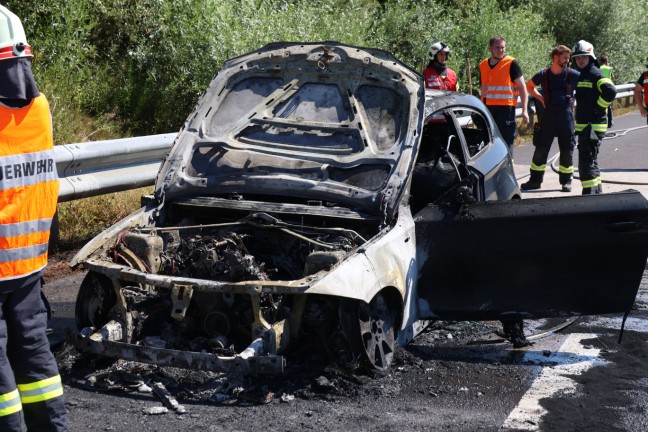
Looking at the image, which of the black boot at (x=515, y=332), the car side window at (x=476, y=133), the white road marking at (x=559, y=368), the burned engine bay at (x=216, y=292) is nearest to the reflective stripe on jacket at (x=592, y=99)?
the car side window at (x=476, y=133)

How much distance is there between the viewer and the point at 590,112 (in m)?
11.6

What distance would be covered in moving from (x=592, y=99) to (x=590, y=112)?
15cm

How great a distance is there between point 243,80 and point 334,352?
255 cm

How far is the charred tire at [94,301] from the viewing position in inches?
228

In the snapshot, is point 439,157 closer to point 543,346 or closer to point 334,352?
point 543,346

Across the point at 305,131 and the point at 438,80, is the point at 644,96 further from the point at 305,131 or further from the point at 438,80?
the point at 305,131

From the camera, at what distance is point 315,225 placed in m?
6.18

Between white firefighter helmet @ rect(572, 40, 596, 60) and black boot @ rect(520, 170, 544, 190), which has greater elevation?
white firefighter helmet @ rect(572, 40, 596, 60)

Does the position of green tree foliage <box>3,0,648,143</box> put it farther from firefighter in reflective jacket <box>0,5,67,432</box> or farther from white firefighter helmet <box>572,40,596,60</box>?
firefighter in reflective jacket <box>0,5,67,432</box>

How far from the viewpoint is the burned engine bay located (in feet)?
17.0

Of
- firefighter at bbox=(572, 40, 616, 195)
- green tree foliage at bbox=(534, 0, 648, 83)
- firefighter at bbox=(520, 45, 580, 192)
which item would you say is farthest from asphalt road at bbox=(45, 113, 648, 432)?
green tree foliage at bbox=(534, 0, 648, 83)

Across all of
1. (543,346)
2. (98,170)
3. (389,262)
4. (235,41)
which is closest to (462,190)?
(389,262)

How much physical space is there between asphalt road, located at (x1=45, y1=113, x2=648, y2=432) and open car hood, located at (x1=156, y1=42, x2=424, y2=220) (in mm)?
1088

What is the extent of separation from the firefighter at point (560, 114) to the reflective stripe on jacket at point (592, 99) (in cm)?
30
